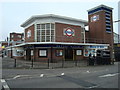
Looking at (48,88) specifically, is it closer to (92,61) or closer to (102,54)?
(92,61)

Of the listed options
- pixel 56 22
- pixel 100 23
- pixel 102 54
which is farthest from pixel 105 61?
pixel 100 23

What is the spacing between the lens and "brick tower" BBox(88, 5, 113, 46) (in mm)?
30062

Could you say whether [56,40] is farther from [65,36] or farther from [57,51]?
[65,36]

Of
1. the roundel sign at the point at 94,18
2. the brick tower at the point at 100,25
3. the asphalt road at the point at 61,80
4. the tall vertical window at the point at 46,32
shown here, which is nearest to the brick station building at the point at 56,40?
the tall vertical window at the point at 46,32

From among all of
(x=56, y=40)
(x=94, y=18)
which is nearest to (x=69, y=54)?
(x=56, y=40)

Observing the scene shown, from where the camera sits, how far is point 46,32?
22.6 m

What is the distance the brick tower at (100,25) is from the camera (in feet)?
98.6

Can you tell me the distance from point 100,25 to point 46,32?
1449cm

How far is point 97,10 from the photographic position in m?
31.1

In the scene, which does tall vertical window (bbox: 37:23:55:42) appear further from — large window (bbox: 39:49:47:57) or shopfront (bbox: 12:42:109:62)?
large window (bbox: 39:49:47:57)

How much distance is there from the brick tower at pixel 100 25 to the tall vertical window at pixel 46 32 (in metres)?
11.9

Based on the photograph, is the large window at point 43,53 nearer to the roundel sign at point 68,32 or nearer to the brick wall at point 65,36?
the brick wall at point 65,36

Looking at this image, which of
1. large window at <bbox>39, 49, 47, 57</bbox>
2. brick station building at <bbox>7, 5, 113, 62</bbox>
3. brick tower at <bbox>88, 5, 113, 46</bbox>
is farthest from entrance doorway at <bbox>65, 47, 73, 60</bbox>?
brick tower at <bbox>88, 5, 113, 46</bbox>

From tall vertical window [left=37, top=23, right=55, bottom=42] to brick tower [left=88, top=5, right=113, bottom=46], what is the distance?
38.9 ft
